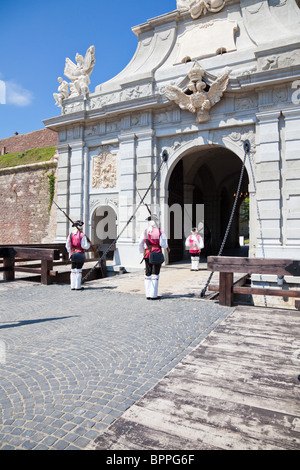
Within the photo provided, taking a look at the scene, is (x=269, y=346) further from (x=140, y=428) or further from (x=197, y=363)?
(x=140, y=428)

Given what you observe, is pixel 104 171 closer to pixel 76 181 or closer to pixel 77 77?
pixel 76 181

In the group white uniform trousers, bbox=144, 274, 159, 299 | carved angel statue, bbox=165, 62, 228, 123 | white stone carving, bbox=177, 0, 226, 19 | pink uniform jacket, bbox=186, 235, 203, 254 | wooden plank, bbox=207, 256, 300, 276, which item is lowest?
white uniform trousers, bbox=144, 274, 159, 299

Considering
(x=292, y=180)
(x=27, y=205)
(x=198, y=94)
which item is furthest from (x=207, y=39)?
(x=27, y=205)

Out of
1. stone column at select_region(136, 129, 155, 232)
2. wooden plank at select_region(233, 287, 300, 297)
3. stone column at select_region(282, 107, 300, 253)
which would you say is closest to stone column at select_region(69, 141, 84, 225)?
stone column at select_region(136, 129, 155, 232)

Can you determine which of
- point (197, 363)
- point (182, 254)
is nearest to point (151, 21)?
point (182, 254)

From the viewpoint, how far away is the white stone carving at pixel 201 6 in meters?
12.2

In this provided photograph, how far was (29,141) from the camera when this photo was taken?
961 inches

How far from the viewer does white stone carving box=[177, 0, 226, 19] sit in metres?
12.2

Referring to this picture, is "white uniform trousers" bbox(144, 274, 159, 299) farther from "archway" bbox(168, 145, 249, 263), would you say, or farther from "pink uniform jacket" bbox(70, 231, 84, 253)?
"archway" bbox(168, 145, 249, 263)

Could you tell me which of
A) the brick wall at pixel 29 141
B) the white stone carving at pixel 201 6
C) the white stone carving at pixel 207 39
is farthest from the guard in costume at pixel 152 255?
the brick wall at pixel 29 141

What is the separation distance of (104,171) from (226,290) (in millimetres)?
9334

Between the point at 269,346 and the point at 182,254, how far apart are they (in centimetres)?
1127

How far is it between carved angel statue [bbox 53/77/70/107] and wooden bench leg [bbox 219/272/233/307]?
41.1ft

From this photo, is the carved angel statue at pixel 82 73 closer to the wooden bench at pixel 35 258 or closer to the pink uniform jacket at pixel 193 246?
the pink uniform jacket at pixel 193 246
